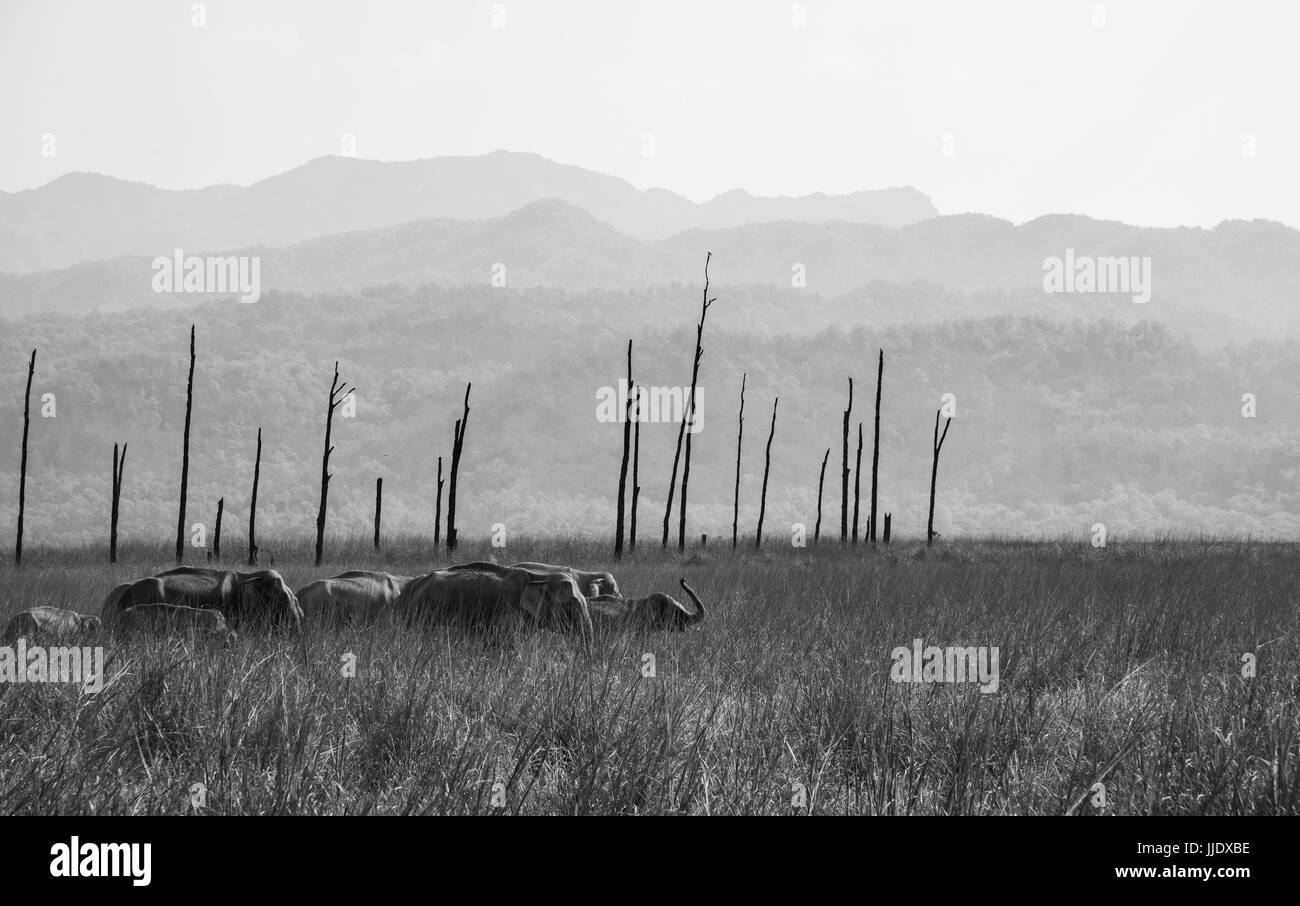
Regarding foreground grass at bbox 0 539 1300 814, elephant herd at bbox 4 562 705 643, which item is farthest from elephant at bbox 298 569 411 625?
foreground grass at bbox 0 539 1300 814

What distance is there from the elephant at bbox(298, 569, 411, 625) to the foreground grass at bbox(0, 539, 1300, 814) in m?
1.34

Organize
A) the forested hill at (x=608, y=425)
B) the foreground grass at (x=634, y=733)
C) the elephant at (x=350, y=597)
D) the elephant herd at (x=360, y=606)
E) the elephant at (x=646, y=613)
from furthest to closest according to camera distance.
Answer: the forested hill at (x=608, y=425) → the elephant at (x=350, y=597) → the elephant at (x=646, y=613) → the elephant herd at (x=360, y=606) → the foreground grass at (x=634, y=733)

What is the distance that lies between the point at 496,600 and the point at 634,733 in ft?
14.5

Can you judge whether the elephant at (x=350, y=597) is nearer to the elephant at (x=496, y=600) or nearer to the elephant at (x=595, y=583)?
the elephant at (x=496, y=600)

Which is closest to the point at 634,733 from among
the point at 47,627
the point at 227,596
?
the point at 227,596

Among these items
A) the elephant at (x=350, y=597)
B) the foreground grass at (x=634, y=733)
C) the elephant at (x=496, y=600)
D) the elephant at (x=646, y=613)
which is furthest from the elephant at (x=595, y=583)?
the foreground grass at (x=634, y=733)

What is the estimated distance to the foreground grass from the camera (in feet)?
11.8

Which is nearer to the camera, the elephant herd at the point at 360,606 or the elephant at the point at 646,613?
the elephant herd at the point at 360,606

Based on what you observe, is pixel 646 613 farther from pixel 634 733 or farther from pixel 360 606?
pixel 634 733

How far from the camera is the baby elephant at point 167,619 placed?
7.55m

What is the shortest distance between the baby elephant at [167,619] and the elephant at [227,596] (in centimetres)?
15

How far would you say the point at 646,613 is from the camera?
28.1 ft
